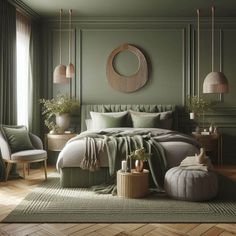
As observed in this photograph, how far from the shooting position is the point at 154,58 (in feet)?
21.2

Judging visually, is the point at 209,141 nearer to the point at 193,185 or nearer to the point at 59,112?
the point at 193,185

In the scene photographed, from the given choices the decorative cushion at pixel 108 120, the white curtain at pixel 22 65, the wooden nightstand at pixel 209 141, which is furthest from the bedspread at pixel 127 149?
the white curtain at pixel 22 65

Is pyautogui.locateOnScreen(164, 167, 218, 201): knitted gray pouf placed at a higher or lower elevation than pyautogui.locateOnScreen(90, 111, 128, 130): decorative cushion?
lower

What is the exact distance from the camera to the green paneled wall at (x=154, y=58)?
6.42 m

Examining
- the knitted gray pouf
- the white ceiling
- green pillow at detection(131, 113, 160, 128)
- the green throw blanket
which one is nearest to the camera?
the knitted gray pouf

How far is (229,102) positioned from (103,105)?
2394 mm

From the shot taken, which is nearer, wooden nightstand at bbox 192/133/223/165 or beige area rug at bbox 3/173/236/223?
beige area rug at bbox 3/173/236/223

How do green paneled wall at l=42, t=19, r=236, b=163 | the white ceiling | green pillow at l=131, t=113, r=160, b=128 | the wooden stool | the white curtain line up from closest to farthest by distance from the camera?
1. the wooden stool
2. the white ceiling
3. green pillow at l=131, t=113, r=160, b=128
4. the white curtain
5. green paneled wall at l=42, t=19, r=236, b=163

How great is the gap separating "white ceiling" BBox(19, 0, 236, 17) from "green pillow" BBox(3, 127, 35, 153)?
7.05 feet

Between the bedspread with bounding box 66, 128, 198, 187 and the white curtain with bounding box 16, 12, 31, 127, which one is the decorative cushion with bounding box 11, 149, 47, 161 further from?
the white curtain with bounding box 16, 12, 31, 127

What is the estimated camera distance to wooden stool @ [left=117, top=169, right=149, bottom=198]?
12.5 feet

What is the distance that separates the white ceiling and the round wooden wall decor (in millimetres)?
661

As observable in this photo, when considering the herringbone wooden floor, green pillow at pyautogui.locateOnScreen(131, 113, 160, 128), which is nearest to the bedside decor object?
→ green pillow at pyautogui.locateOnScreen(131, 113, 160, 128)


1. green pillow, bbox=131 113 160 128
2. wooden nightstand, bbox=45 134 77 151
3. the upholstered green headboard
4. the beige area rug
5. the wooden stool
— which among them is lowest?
the beige area rug
